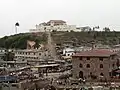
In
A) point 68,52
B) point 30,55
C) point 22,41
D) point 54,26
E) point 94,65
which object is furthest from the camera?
point 54,26

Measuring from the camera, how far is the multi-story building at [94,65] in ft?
123

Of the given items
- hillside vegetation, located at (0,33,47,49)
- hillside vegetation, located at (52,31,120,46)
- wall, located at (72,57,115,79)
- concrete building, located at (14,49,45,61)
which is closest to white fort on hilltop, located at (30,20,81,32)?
hillside vegetation, located at (52,31,120,46)

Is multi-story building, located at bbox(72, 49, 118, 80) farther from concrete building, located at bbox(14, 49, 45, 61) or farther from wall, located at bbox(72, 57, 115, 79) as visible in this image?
concrete building, located at bbox(14, 49, 45, 61)

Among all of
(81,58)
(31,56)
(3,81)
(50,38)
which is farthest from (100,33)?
(3,81)

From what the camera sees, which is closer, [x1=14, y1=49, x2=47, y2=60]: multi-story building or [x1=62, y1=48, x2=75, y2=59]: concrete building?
[x1=62, y1=48, x2=75, y2=59]: concrete building

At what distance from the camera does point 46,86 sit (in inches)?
1302

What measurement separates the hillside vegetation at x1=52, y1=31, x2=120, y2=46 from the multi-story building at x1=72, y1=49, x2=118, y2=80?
139 ft

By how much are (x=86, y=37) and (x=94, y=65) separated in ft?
167

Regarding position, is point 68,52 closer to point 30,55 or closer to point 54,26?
point 30,55

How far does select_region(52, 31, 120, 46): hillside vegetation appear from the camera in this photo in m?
83.6

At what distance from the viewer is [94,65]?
1502 inches

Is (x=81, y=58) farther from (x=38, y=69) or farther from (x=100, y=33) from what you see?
(x=100, y=33)

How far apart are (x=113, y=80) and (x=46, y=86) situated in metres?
7.29

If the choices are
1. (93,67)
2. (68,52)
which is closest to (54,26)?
(68,52)
